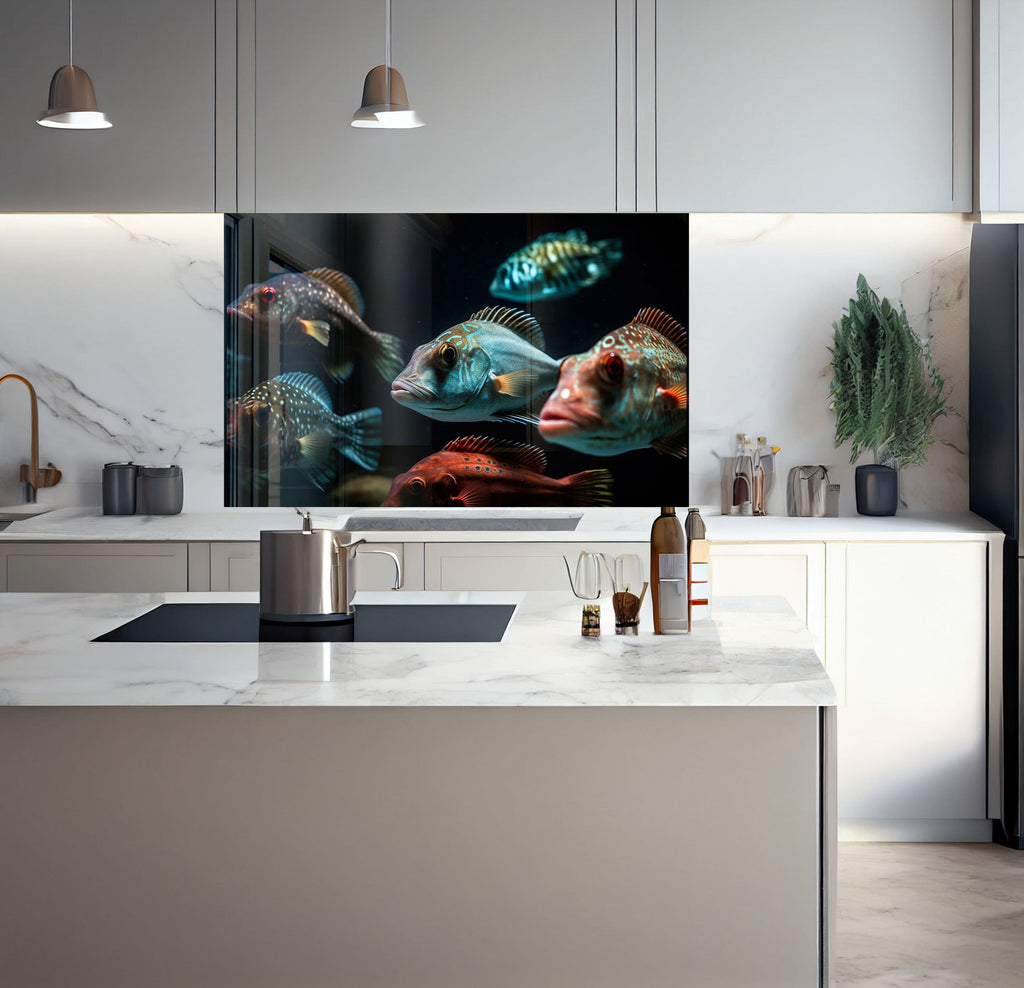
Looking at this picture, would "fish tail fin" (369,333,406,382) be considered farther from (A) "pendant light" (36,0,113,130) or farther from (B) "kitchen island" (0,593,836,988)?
(B) "kitchen island" (0,593,836,988)

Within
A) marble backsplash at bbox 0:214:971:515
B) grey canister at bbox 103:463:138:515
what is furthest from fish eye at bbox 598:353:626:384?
grey canister at bbox 103:463:138:515

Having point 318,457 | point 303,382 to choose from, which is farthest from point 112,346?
point 318,457

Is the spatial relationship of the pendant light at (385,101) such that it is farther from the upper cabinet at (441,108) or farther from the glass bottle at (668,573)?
the glass bottle at (668,573)

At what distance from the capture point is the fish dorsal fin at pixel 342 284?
4316 millimetres

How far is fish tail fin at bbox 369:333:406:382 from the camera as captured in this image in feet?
14.3

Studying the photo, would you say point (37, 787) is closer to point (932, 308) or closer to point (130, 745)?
point (130, 745)

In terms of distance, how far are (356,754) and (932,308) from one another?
312 centimetres

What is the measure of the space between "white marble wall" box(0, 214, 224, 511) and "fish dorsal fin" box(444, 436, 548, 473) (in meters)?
0.91

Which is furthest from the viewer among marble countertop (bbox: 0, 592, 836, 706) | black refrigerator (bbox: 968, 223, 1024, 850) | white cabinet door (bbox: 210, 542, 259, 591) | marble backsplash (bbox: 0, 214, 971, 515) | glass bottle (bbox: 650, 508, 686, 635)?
marble backsplash (bbox: 0, 214, 971, 515)

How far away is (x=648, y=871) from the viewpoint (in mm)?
1889

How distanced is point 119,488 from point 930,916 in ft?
9.80

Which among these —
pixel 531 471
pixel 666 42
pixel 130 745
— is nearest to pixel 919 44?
pixel 666 42

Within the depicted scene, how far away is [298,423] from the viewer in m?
4.38

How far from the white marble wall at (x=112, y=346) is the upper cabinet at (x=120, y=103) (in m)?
0.35
